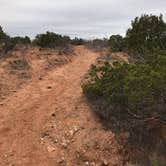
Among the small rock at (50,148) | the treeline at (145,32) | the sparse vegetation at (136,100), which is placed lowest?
the small rock at (50,148)

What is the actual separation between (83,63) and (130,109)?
24.1ft

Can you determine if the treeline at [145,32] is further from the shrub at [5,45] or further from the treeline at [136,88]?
the shrub at [5,45]

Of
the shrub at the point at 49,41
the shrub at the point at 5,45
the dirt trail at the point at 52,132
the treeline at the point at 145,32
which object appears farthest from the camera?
the shrub at the point at 49,41

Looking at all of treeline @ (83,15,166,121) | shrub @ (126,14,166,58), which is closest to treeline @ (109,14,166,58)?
shrub @ (126,14,166,58)

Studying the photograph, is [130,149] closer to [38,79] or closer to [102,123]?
[102,123]

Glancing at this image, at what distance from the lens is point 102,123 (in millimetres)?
8961

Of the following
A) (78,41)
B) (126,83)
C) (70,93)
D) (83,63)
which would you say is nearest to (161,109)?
(126,83)

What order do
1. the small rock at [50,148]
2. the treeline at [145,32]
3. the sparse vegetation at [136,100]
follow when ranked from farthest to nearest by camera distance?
1. the treeline at [145,32]
2. the sparse vegetation at [136,100]
3. the small rock at [50,148]

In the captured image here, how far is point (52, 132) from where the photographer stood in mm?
8609

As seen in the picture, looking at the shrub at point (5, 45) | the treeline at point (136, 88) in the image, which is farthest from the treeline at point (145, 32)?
the shrub at point (5, 45)

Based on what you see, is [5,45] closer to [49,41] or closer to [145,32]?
[49,41]

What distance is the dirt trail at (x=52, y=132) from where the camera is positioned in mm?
7801

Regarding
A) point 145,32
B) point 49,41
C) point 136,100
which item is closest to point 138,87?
point 136,100

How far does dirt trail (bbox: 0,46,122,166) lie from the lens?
7.80 meters
